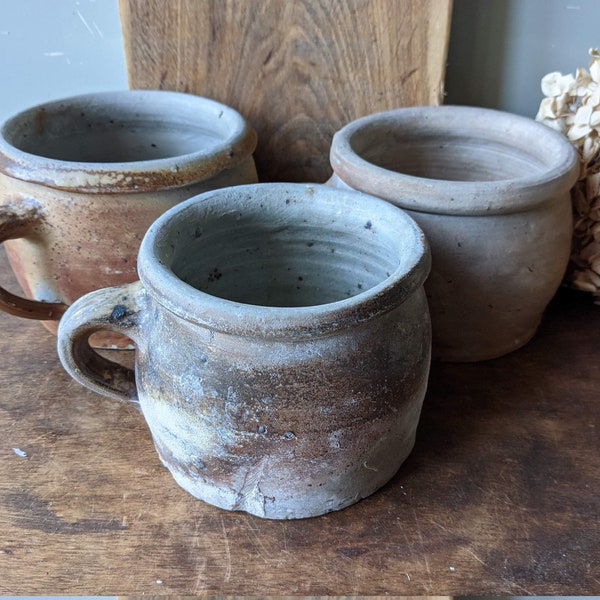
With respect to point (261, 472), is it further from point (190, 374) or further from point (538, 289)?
point (538, 289)

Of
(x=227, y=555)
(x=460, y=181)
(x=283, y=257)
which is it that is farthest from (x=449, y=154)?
(x=227, y=555)

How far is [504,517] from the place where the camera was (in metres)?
0.54

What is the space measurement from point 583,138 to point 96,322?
48 centimetres

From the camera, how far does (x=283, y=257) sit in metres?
0.64

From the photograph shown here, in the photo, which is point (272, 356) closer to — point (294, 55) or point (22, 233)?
point (22, 233)

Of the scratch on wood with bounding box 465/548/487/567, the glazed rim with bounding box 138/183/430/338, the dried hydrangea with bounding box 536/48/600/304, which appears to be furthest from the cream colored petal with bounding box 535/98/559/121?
the scratch on wood with bounding box 465/548/487/567

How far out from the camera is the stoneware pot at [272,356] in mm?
463

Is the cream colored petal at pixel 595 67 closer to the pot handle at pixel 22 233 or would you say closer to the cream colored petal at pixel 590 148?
the cream colored petal at pixel 590 148

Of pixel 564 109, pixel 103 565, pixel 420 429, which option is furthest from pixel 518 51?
pixel 103 565

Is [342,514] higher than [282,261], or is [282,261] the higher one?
[282,261]

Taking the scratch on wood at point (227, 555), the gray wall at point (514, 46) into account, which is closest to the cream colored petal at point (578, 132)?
the gray wall at point (514, 46)

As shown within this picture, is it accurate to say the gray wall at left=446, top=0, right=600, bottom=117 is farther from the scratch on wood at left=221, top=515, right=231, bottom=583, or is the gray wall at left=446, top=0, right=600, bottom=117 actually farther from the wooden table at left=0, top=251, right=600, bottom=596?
the scratch on wood at left=221, top=515, right=231, bottom=583

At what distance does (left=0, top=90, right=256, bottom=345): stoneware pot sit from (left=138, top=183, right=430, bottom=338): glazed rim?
0.05 m

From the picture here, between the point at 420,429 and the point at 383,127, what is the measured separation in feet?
0.99
